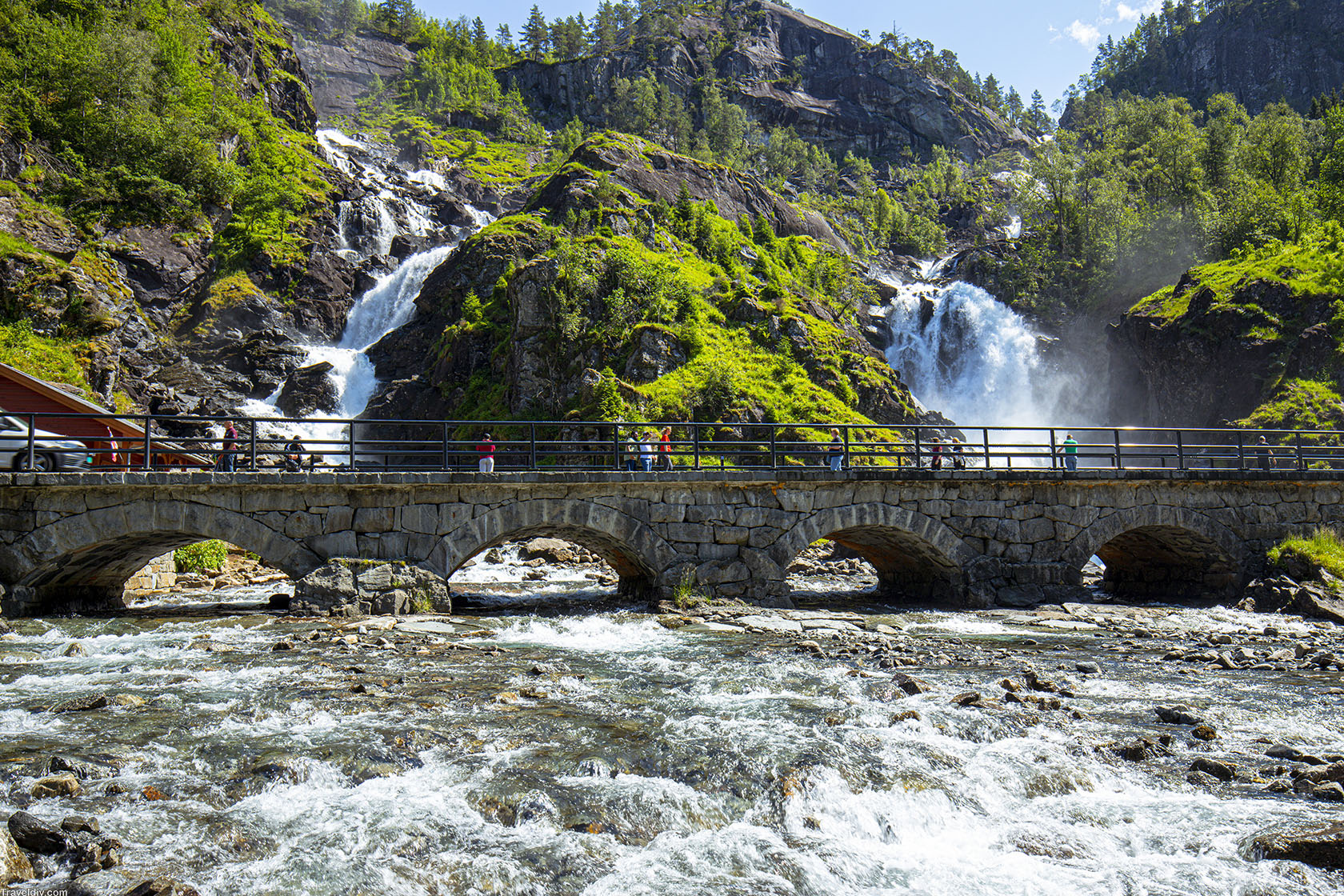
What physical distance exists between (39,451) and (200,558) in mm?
9511

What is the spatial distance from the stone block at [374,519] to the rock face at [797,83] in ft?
374

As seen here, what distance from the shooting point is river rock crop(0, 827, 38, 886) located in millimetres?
5074

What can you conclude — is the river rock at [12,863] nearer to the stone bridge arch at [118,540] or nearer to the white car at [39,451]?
the stone bridge arch at [118,540]

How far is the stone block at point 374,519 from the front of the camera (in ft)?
55.2

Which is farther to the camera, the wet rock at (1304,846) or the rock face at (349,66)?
the rock face at (349,66)

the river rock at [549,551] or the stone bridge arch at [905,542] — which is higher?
the stone bridge arch at [905,542]

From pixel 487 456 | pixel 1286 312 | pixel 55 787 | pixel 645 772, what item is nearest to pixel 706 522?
pixel 487 456

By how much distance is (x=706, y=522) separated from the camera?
1892cm

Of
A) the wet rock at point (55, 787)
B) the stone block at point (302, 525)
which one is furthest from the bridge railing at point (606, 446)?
the wet rock at point (55, 787)

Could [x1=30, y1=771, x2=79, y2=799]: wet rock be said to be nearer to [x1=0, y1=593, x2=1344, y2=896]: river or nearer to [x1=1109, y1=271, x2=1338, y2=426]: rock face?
[x1=0, y1=593, x2=1344, y2=896]: river

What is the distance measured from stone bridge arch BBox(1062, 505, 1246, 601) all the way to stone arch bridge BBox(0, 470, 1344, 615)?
0.19 ft

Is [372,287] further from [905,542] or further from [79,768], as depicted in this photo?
[79,768]

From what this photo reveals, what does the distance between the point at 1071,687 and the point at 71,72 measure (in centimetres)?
6129

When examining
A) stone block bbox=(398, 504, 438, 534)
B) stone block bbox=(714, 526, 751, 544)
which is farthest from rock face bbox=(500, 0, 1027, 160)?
stone block bbox=(398, 504, 438, 534)
